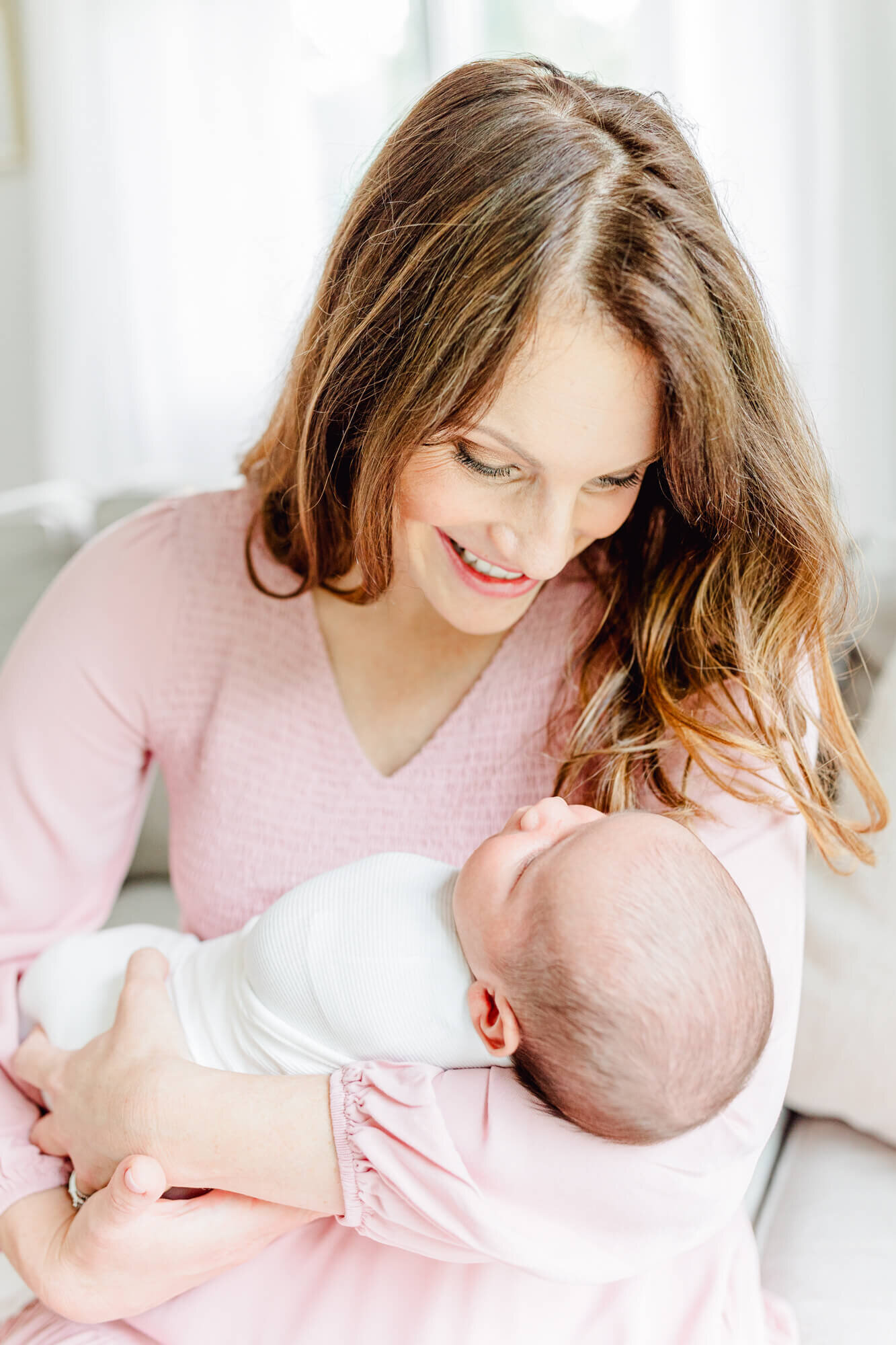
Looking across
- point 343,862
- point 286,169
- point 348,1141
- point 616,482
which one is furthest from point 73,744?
point 286,169

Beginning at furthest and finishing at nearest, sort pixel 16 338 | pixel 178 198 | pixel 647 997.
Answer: pixel 16 338 < pixel 178 198 < pixel 647 997

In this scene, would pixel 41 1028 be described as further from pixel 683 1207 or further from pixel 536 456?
pixel 536 456

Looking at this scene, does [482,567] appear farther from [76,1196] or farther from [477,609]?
[76,1196]

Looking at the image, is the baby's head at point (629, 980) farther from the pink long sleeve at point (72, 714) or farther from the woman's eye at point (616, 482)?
the pink long sleeve at point (72, 714)

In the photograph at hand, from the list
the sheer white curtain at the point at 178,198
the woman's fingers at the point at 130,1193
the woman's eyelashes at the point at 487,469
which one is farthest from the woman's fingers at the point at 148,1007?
the sheer white curtain at the point at 178,198

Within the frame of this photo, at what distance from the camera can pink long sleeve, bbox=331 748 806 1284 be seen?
96 cm

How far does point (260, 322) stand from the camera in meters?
3.12

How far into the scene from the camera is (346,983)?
3.44 ft

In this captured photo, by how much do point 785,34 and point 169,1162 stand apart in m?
2.12

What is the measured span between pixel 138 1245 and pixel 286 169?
8.27 ft

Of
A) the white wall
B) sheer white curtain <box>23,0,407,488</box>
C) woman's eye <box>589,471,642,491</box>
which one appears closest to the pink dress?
woman's eye <box>589,471,642,491</box>

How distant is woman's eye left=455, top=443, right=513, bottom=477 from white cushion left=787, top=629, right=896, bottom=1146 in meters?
0.70

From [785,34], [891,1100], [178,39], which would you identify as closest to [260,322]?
[178,39]

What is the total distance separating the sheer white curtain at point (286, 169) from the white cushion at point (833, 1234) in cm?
92
